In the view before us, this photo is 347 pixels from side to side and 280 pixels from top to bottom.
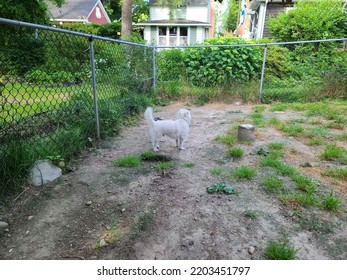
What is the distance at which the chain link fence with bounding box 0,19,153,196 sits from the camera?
266 cm

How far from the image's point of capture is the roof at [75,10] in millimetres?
21391

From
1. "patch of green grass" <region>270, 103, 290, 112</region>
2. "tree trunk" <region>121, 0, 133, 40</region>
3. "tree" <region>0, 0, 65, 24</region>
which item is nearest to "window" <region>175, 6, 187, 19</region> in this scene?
"tree trunk" <region>121, 0, 133, 40</region>

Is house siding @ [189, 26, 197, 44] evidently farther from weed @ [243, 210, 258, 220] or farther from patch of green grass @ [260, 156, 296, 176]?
weed @ [243, 210, 258, 220]

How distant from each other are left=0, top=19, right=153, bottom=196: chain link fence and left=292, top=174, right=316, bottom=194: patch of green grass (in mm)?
2710

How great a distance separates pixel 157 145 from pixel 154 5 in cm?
1954

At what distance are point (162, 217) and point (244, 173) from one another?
120cm

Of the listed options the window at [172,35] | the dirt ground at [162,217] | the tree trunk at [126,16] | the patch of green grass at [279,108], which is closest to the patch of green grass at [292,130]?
the dirt ground at [162,217]

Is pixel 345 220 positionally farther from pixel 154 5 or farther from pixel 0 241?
pixel 154 5

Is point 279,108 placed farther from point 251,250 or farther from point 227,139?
point 251,250

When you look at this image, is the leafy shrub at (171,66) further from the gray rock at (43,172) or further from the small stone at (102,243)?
the small stone at (102,243)

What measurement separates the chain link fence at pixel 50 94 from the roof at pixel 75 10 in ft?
65.8

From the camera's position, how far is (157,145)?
375cm
